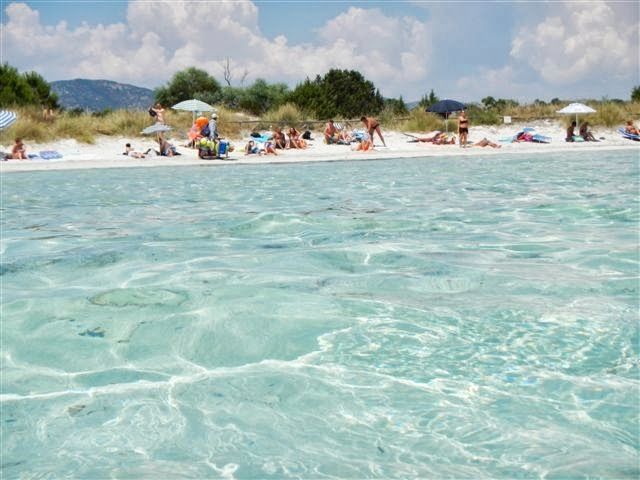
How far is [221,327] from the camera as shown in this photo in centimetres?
393

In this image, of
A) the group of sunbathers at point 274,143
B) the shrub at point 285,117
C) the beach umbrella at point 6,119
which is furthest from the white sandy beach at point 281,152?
the shrub at point 285,117

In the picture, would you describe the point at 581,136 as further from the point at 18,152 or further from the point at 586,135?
the point at 18,152

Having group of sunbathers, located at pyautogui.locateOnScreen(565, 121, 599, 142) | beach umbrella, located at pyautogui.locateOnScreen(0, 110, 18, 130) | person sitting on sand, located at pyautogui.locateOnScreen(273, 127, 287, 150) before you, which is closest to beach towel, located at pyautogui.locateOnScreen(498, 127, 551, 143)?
group of sunbathers, located at pyautogui.locateOnScreen(565, 121, 599, 142)

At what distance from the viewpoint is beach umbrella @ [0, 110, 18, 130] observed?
20.0 metres

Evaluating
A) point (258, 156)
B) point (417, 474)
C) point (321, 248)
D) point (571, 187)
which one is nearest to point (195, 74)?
point (258, 156)

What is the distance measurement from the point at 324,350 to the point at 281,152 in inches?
716

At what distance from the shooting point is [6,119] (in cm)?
2034

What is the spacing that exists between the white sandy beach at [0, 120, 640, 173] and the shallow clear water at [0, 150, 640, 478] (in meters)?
10.7

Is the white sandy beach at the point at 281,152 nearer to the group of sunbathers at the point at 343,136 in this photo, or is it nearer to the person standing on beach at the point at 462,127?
the person standing on beach at the point at 462,127

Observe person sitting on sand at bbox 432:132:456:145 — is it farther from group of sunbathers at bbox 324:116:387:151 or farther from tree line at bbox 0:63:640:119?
tree line at bbox 0:63:640:119

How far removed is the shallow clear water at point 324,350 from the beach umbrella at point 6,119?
46.0ft

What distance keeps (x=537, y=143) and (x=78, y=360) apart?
71.7ft

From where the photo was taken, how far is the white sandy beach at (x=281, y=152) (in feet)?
58.9

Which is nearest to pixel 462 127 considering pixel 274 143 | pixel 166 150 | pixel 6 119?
pixel 274 143
